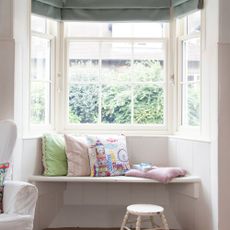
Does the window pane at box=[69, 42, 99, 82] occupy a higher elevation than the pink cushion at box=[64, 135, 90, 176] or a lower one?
higher

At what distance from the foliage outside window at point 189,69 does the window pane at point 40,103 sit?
4.07 ft

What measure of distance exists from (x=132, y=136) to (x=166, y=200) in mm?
665

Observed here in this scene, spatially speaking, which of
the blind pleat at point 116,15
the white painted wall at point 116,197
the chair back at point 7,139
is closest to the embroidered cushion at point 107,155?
the white painted wall at point 116,197

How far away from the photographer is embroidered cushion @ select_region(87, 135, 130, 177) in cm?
353

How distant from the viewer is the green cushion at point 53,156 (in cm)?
351

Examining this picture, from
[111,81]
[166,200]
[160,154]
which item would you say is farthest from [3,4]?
[166,200]

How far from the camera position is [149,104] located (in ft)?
13.1

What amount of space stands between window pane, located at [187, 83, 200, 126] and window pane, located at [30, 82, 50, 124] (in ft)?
4.26

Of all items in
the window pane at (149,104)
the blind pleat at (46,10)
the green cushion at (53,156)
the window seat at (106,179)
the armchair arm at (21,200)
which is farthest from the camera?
the window pane at (149,104)

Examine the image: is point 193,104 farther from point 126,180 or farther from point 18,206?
point 18,206

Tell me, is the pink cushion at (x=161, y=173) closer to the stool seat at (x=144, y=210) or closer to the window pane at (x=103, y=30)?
the stool seat at (x=144, y=210)

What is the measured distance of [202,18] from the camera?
3.47m

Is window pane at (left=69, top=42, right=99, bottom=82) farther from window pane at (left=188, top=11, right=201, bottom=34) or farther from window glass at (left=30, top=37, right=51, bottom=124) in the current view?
window pane at (left=188, top=11, right=201, bottom=34)

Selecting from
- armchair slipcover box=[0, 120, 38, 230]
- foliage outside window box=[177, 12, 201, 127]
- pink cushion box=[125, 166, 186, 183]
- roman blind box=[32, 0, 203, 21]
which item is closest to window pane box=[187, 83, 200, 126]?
foliage outside window box=[177, 12, 201, 127]
